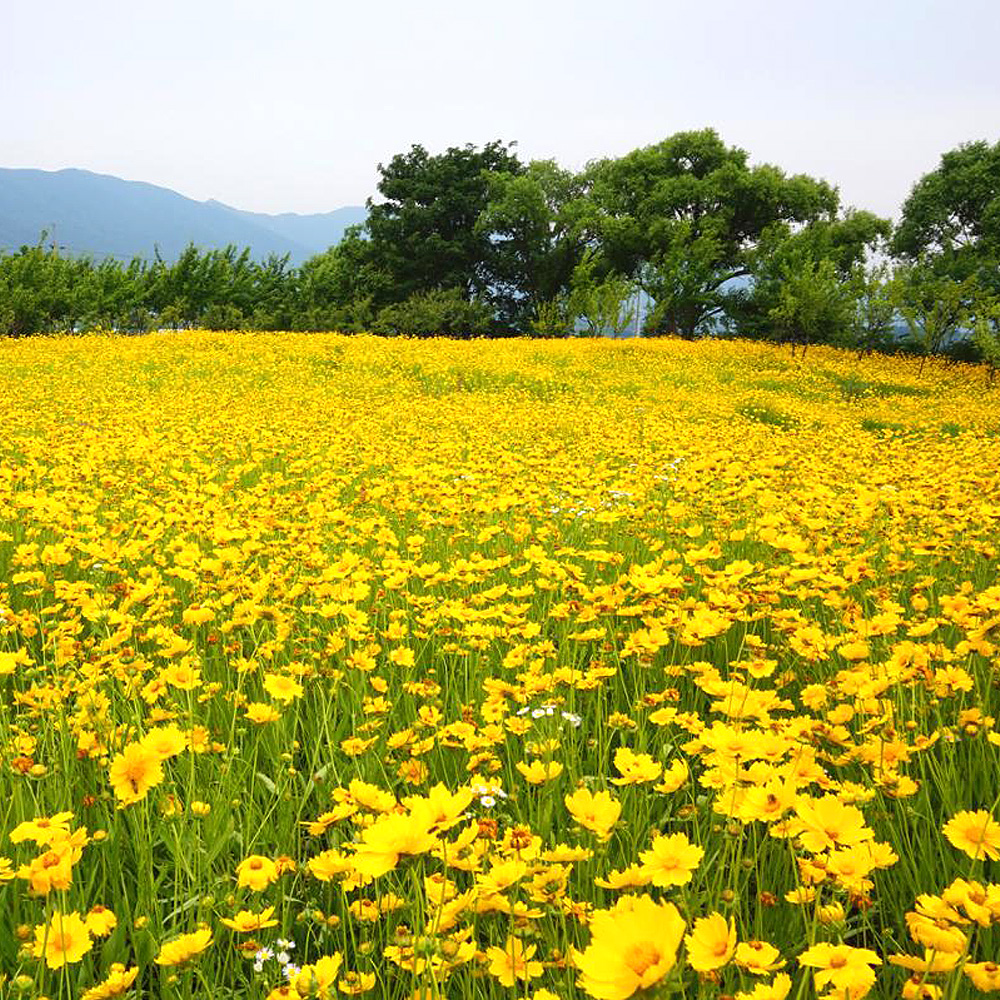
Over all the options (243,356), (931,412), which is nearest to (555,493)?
(931,412)

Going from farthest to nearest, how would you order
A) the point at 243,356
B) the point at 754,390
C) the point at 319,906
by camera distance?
the point at 243,356, the point at 754,390, the point at 319,906

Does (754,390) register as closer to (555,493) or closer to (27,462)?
(555,493)

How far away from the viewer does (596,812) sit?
123 cm

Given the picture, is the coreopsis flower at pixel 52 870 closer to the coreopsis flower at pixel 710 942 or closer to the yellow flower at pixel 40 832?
the yellow flower at pixel 40 832

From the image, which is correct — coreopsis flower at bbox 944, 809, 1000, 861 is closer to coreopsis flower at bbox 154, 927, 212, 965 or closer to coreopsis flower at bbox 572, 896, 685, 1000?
coreopsis flower at bbox 572, 896, 685, 1000

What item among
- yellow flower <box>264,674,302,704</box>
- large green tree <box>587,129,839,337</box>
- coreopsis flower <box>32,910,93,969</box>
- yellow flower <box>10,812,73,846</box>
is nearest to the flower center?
coreopsis flower <box>32,910,93,969</box>

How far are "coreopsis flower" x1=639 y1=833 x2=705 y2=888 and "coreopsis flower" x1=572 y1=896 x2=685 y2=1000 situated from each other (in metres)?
0.30

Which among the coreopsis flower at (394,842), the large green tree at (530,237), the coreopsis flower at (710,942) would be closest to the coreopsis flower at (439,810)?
the coreopsis flower at (394,842)

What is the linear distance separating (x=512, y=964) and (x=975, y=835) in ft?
2.33

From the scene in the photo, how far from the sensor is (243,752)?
2.07 m

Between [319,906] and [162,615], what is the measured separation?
4.34 ft

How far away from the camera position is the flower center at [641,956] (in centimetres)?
74

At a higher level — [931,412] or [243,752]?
[931,412]

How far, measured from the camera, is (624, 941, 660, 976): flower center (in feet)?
2.43
